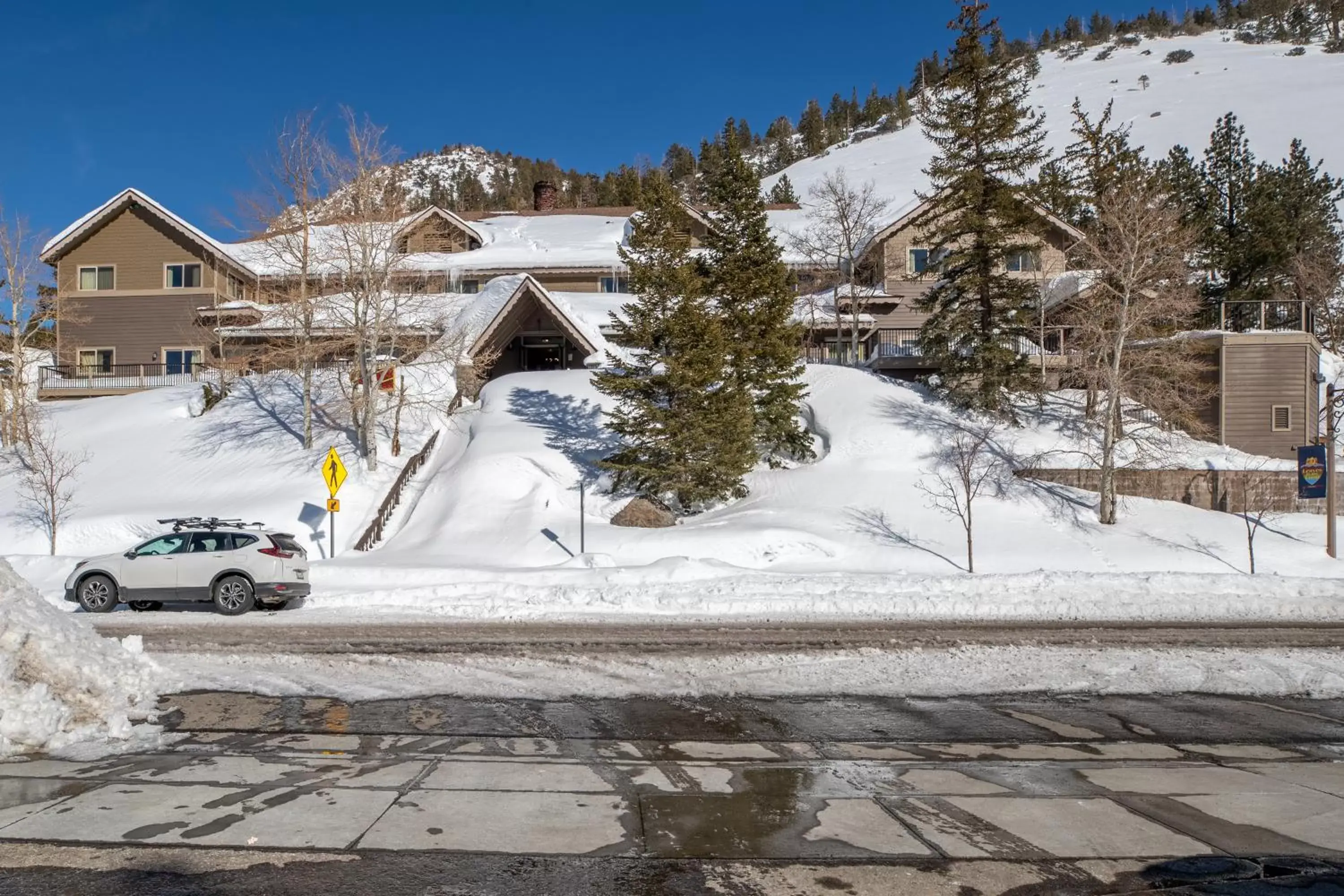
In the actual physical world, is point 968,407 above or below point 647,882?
above

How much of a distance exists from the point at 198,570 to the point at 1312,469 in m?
27.0

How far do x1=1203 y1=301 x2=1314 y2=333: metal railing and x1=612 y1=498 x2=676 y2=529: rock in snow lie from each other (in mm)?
21642

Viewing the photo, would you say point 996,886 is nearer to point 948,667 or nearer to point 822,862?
point 822,862

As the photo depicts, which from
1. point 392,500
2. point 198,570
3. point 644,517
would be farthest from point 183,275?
point 198,570

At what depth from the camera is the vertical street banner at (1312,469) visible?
23.5 metres

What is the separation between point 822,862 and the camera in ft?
16.7

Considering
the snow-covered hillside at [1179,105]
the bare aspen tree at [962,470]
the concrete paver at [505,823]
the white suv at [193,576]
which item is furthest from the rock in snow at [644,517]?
the snow-covered hillside at [1179,105]

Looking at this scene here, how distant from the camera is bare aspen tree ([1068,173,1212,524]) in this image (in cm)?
2691

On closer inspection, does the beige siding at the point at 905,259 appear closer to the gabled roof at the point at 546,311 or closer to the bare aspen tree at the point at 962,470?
the bare aspen tree at the point at 962,470

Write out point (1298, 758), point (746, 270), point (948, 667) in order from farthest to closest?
point (746, 270), point (948, 667), point (1298, 758)

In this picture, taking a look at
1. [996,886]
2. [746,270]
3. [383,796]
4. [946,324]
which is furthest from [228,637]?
[946,324]

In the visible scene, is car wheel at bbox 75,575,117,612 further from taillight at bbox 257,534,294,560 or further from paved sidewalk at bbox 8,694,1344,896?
paved sidewalk at bbox 8,694,1344,896

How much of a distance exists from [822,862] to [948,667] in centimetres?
619

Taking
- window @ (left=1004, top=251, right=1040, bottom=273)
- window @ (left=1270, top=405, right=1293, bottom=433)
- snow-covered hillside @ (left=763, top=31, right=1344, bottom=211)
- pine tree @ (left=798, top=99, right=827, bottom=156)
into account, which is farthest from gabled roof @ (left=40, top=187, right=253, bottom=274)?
pine tree @ (left=798, top=99, right=827, bottom=156)
